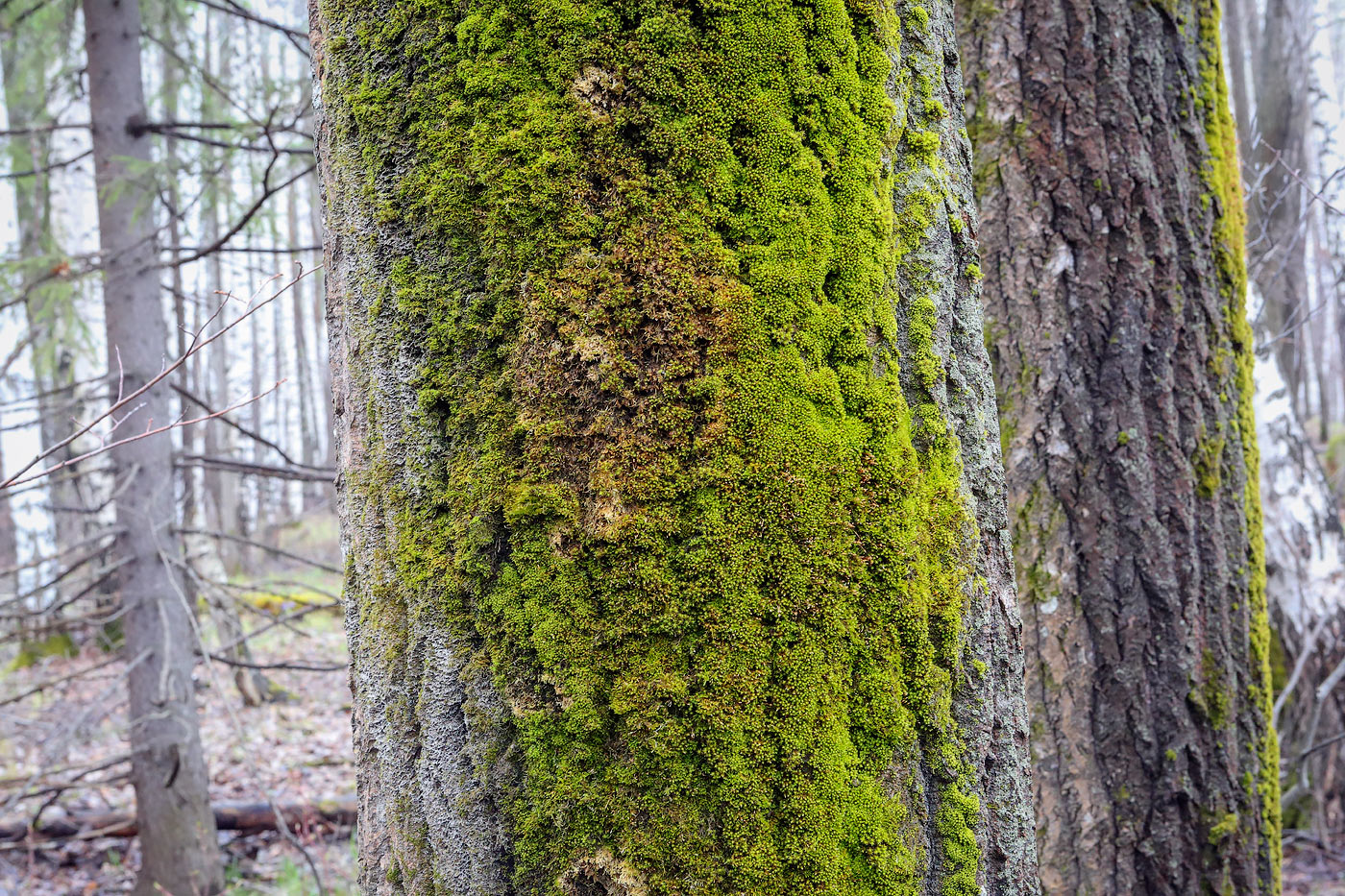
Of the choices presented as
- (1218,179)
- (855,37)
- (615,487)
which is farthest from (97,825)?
(1218,179)

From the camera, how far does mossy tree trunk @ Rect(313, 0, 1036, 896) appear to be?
0.96 meters

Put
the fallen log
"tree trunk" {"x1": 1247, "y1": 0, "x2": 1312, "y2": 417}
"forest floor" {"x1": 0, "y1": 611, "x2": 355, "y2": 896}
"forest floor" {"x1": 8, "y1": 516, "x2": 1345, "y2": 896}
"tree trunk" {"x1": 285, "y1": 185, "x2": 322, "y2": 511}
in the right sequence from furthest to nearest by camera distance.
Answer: "tree trunk" {"x1": 285, "y1": 185, "x2": 322, "y2": 511} → "tree trunk" {"x1": 1247, "y1": 0, "x2": 1312, "y2": 417} → the fallen log → "forest floor" {"x1": 0, "y1": 611, "x2": 355, "y2": 896} → "forest floor" {"x1": 8, "y1": 516, "x2": 1345, "y2": 896}

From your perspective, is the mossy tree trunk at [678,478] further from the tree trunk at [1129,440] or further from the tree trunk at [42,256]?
the tree trunk at [42,256]

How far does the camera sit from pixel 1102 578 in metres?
2.31

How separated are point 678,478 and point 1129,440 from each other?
1.95 m

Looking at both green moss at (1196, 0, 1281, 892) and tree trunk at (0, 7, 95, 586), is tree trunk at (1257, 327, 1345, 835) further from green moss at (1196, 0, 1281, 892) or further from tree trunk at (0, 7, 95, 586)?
tree trunk at (0, 7, 95, 586)

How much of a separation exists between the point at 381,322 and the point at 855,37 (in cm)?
84

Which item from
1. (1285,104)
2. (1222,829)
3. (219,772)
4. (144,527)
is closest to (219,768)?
(219,772)

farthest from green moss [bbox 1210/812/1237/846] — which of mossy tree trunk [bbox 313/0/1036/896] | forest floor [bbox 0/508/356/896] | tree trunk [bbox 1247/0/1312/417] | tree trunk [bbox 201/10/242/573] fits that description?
tree trunk [bbox 1247/0/1312/417]

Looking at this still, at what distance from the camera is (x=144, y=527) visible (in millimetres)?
4645

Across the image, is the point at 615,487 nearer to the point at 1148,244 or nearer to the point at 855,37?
the point at 855,37

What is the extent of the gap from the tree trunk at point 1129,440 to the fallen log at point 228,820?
5.42 metres

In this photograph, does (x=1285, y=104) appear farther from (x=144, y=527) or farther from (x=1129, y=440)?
(x=144, y=527)

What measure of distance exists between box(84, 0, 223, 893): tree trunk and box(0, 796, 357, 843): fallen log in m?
0.87
